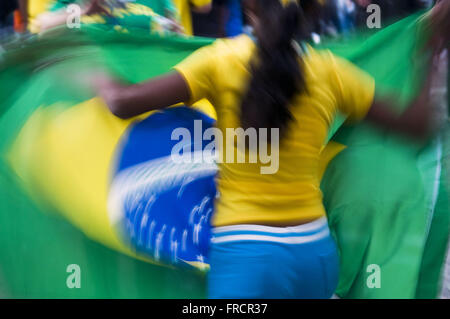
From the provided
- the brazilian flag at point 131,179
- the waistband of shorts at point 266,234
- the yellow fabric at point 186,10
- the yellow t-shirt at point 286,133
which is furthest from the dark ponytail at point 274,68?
the yellow fabric at point 186,10

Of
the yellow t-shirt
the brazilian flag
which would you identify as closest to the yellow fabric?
the brazilian flag

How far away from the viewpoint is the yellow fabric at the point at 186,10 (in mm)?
2006

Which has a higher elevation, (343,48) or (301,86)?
(343,48)

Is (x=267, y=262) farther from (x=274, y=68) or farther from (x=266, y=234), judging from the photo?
(x=274, y=68)

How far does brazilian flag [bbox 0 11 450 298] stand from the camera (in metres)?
1.54

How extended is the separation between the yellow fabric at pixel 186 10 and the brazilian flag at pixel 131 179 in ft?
1.22

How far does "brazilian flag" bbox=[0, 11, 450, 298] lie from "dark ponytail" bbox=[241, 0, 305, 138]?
411 mm

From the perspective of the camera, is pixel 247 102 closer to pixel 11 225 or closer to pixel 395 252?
pixel 395 252

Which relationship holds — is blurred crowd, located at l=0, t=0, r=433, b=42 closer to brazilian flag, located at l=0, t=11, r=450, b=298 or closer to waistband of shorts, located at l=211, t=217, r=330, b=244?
brazilian flag, located at l=0, t=11, r=450, b=298
